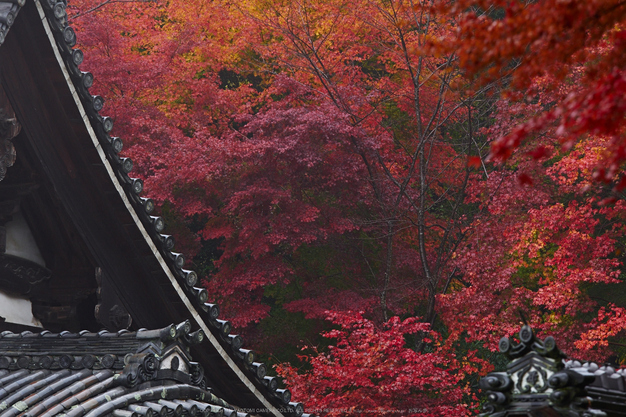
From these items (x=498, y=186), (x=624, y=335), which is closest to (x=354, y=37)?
(x=498, y=186)

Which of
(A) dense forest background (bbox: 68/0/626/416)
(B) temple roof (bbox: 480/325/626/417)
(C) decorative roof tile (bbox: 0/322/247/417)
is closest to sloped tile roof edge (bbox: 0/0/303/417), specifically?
(C) decorative roof tile (bbox: 0/322/247/417)

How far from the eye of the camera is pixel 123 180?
5.57 m

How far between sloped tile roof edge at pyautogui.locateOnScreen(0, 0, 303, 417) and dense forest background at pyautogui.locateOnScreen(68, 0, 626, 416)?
436cm

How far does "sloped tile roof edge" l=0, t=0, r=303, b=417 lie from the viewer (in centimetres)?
517

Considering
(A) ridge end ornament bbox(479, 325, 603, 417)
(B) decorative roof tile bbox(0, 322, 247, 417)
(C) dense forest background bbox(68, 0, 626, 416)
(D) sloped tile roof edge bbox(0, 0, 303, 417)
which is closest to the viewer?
(A) ridge end ornament bbox(479, 325, 603, 417)

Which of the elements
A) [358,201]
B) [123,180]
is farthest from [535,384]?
[358,201]

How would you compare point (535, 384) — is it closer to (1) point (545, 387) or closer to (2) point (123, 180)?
(1) point (545, 387)

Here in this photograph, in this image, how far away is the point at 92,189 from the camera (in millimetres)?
5617

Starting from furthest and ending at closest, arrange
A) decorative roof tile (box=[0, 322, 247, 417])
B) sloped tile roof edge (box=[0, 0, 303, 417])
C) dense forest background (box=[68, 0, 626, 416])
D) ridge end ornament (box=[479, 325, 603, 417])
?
dense forest background (box=[68, 0, 626, 416]) → sloped tile roof edge (box=[0, 0, 303, 417]) → decorative roof tile (box=[0, 322, 247, 417]) → ridge end ornament (box=[479, 325, 603, 417])

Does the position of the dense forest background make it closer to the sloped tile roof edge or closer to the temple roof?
the sloped tile roof edge

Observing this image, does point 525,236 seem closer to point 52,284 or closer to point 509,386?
point 52,284

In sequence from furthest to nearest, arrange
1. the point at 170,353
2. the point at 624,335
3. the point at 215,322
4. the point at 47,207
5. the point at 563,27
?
the point at 624,335, the point at 215,322, the point at 47,207, the point at 170,353, the point at 563,27

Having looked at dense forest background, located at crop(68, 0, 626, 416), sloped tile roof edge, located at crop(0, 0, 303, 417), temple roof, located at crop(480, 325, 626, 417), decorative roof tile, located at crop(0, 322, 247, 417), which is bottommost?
temple roof, located at crop(480, 325, 626, 417)

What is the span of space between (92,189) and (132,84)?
989 centimetres
